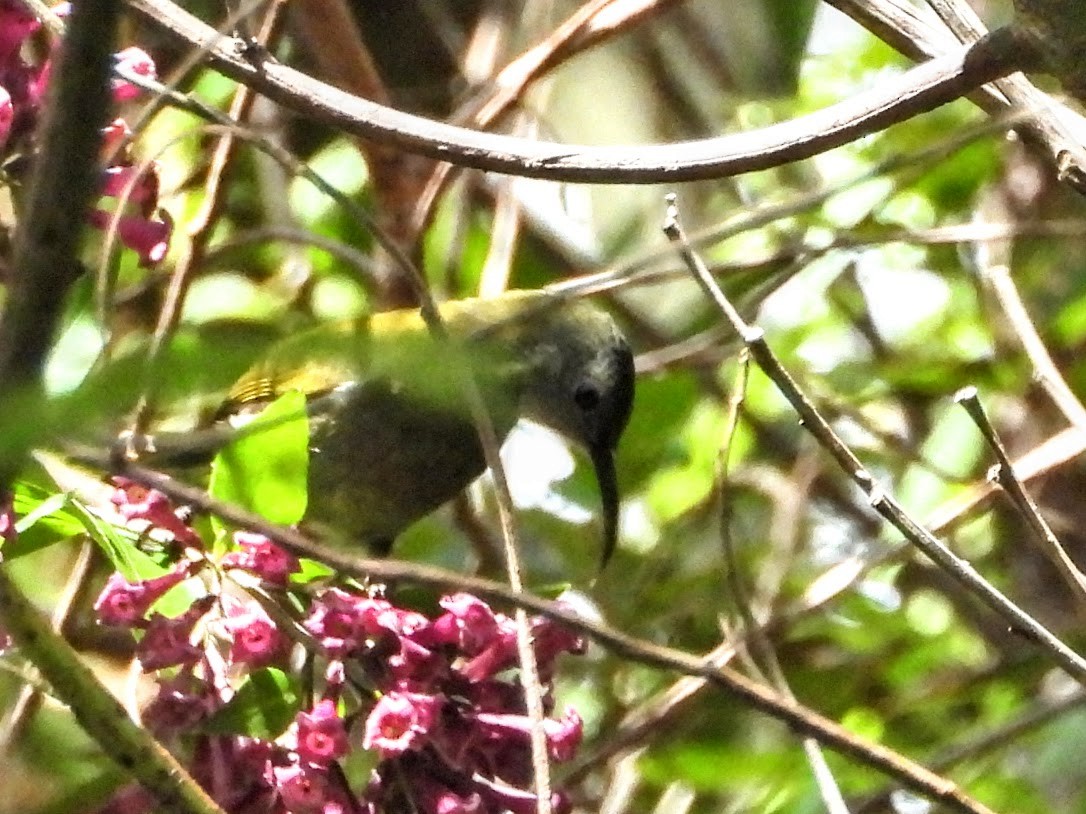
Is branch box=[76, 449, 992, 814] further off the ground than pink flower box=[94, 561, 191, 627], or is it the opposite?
branch box=[76, 449, 992, 814]

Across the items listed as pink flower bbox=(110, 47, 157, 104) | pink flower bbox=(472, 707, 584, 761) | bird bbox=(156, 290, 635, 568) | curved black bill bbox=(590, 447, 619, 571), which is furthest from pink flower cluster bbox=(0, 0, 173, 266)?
curved black bill bbox=(590, 447, 619, 571)

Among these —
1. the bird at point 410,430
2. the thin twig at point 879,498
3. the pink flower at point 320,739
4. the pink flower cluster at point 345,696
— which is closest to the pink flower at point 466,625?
the pink flower cluster at point 345,696

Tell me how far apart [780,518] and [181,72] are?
1.54 meters

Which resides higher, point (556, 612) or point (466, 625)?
point (556, 612)

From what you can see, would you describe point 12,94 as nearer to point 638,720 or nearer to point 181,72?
point 181,72

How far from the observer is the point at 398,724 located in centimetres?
93

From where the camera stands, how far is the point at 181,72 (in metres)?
0.73

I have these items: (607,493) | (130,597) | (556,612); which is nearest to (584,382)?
(607,493)

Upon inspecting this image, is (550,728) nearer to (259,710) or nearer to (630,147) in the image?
(259,710)

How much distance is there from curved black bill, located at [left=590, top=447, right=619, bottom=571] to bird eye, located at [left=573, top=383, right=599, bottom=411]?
6 centimetres

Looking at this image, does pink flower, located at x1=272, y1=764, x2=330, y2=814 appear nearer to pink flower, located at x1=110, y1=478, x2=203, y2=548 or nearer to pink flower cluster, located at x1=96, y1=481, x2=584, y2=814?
pink flower cluster, located at x1=96, y1=481, x2=584, y2=814

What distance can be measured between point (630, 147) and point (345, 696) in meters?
0.39

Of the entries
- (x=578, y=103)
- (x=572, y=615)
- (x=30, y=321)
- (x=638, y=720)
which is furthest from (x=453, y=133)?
(x=578, y=103)

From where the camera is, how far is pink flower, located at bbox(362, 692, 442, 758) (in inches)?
36.2
